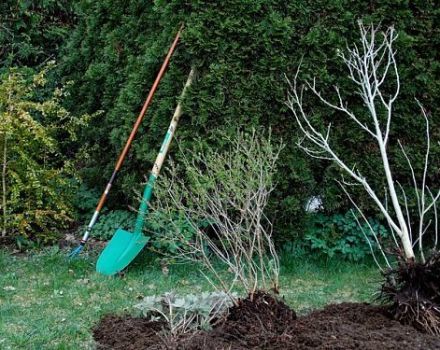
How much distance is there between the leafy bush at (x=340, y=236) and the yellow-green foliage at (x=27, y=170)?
231cm

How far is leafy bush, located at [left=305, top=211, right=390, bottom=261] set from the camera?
610cm

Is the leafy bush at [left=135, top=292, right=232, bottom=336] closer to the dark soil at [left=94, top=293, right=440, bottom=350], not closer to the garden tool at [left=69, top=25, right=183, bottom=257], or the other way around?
the dark soil at [left=94, top=293, right=440, bottom=350]

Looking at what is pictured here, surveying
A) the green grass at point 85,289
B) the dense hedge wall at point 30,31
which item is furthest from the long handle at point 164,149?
the dense hedge wall at point 30,31

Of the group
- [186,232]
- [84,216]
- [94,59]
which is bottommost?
[84,216]

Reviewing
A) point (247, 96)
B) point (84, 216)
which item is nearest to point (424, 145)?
point (247, 96)

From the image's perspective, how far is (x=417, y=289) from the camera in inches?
153

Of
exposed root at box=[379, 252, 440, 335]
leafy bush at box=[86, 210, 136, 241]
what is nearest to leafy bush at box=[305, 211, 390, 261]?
leafy bush at box=[86, 210, 136, 241]

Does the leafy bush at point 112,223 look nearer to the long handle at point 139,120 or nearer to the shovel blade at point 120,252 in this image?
the long handle at point 139,120

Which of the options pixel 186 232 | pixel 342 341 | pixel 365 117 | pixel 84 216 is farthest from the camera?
pixel 84 216

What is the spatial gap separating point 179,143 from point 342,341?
2556mm

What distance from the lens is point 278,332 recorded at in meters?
3.78

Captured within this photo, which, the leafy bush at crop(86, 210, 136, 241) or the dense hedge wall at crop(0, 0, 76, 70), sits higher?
the dense hedge wall at crop(0, 0, 76, 70)

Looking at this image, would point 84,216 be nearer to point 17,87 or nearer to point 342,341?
point 17,87

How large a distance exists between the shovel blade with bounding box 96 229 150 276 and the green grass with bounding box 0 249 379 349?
4.2 inches
